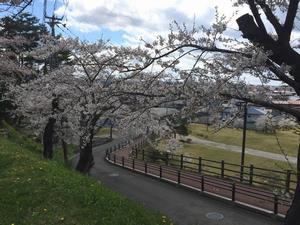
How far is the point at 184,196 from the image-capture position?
1859cm

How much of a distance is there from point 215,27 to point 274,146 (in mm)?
39459

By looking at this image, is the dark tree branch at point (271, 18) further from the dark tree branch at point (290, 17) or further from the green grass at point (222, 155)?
the green grass at point (222, 155)

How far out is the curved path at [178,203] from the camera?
14547 millimetres

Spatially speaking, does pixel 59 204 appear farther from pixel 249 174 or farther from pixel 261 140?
pixel 261 140

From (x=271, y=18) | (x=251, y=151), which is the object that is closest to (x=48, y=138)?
(x=271, y=18)

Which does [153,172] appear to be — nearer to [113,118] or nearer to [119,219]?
[113,118]

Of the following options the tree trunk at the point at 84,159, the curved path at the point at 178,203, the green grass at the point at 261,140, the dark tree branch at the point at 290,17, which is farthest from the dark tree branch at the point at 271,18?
the green grass at the point at 261,140

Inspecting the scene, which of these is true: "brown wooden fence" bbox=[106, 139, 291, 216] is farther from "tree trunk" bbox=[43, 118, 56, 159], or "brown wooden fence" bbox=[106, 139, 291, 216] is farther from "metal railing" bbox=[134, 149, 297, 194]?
"tree trunk" bbox=[43, 118, 56, 159]

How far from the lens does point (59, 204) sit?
8562 millimetres

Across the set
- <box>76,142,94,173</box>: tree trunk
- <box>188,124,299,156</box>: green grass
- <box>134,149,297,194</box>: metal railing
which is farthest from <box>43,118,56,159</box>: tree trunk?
<box>188,124,299,156</box>: green grass

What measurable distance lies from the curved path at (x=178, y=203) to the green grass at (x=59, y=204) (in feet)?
17.6

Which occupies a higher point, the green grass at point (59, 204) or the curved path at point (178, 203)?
the green grass at point (59, 204)

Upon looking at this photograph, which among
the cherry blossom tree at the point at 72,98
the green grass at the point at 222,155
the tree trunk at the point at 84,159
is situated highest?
the cherry blossom tree at the point at 72,98

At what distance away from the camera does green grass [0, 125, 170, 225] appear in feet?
25.2
